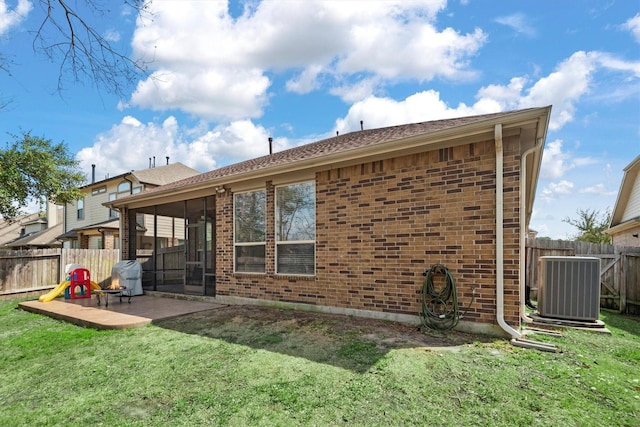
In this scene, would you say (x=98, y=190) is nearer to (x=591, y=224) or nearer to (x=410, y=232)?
(x=410, y=232)

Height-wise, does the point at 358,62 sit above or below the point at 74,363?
above

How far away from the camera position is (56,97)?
4082 mm

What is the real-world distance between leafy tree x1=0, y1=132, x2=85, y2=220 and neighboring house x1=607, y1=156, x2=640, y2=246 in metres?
20.7

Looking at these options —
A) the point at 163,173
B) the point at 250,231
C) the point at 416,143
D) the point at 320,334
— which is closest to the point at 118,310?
A: the point at 250,231

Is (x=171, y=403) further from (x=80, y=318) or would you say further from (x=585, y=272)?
(x=585, y=272)

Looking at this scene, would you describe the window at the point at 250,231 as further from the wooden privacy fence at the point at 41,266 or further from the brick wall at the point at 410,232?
the wooden privacy fence at the point at 41,266

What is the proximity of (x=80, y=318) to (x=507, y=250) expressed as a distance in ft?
25.1

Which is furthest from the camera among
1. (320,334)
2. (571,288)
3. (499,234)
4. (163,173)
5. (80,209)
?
(80,209)

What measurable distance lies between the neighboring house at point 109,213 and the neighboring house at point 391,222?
11.5 metres

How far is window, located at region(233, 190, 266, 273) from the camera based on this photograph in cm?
754

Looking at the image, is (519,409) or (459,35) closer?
(519,409)

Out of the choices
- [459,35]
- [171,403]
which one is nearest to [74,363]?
[171,403]

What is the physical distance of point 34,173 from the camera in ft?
39.1

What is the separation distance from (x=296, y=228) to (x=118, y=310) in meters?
4.38
